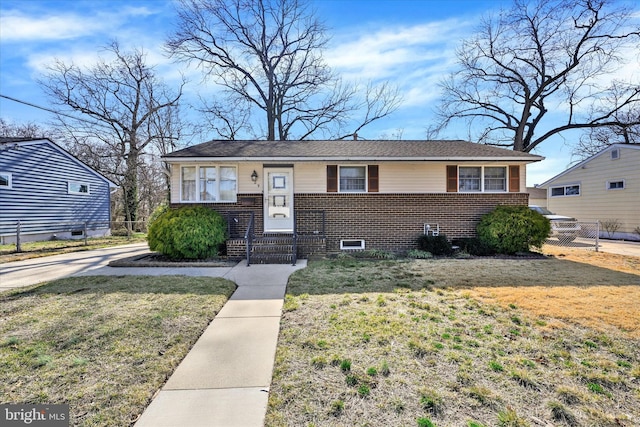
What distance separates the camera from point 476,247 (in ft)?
29.3

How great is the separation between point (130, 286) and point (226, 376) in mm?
4079

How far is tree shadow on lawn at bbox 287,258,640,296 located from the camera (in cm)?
552

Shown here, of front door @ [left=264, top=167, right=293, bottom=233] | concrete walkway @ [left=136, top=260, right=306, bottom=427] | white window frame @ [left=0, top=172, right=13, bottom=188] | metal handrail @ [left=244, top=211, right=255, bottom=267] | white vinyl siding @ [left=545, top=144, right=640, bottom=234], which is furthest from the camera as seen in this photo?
white vinyl siding @ [left=545, top=144, right=640, bottom=234]

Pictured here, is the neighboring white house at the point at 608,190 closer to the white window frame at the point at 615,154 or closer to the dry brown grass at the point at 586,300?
the white window frame at the point at 615,154

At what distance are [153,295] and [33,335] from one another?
65.2 inches

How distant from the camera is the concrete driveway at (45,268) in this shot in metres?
6.18

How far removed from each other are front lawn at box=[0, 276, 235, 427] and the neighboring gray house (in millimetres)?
10779

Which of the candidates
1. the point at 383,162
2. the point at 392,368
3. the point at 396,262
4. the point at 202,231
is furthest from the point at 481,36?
the point at 392,368

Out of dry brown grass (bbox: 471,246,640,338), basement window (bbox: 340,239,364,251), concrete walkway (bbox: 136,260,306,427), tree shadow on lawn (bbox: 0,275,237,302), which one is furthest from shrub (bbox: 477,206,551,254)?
tree shadow on lawn (bbox: 0,275,237,302)

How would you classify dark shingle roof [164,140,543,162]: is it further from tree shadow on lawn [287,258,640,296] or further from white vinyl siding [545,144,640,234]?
white vinyl siding [545,144,640,234]

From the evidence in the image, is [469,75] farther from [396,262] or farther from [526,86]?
[396,262]

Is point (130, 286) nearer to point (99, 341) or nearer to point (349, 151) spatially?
point (99, 341)

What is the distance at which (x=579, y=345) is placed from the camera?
122 inches

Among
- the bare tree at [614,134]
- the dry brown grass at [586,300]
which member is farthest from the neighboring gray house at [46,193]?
the bare tree at [614,134]
